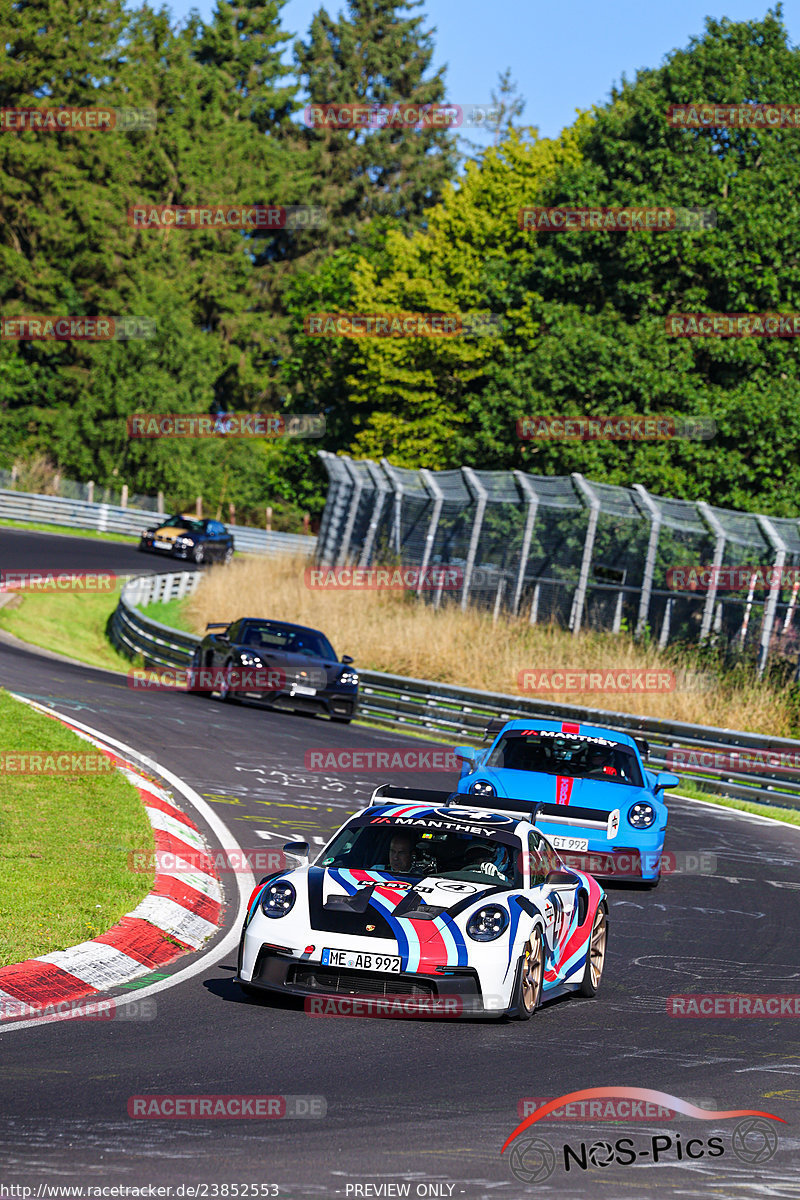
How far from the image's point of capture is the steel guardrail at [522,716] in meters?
20.6

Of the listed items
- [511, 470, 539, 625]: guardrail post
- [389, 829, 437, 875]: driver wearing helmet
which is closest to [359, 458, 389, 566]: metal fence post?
[511, 470, 539, 625]: guardrail post

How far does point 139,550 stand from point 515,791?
40140mm

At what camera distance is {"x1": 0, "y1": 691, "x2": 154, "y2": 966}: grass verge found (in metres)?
9.34

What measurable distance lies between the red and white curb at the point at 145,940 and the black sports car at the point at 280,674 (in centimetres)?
1011

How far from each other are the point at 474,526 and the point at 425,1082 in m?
23.2

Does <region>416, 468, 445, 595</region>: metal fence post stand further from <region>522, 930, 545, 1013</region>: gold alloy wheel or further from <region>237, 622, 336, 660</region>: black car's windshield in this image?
<region>522, 930, 545, 1013</region>: gold alloy wheel

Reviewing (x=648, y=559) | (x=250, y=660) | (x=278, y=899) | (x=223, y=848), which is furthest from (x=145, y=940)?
(x=648, y=559)

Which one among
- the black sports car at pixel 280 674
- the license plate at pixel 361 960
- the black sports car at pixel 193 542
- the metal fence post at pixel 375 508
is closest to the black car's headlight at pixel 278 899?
the license plate at pixel 361 960

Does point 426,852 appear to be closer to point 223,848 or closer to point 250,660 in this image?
point 223,848

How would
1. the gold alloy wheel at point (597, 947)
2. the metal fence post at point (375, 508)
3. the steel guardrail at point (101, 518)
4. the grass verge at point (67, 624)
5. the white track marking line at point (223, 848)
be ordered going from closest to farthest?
1. the white track marking line at point (223, 848)
2. the gold alloy wheel at point (597, 947)
3. the grass verge at point (67, 624)
4. the metal fence post at point (375, 508)
5. the steel guardrail at point (101, 518)

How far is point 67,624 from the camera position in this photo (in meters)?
35.5

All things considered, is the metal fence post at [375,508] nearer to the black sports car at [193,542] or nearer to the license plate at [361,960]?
the black sports car at [193,542]

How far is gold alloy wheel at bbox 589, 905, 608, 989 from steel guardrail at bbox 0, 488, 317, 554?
153 feet

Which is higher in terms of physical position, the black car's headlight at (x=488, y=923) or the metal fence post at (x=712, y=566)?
the metal fence post at (x=712, y=566)
